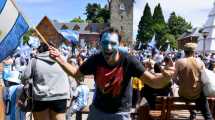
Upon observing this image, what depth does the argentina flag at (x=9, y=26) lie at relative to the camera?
727cm

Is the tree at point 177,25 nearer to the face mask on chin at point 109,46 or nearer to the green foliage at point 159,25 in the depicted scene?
the green foliage at point 159,25

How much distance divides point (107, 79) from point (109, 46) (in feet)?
1.03

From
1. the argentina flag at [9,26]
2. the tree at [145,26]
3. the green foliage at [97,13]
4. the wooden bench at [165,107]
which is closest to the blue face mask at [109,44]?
the argentina flag at [9,26]

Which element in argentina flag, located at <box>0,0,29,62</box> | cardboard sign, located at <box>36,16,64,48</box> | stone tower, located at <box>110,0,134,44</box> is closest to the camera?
argentina flag, located at <box>0,0,29,62</box>

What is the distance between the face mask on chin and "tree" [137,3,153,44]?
137727 mm

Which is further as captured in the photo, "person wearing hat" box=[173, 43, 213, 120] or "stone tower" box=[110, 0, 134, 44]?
"stone tower" box=[110, 0, 134, 44]

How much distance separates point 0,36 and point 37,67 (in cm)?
143

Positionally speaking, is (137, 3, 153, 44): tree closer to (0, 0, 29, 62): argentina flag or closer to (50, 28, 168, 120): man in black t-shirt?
(0, 0, 29, 62): argentina flag

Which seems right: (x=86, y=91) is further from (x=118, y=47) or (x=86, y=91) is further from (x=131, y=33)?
(x=131, y=33)

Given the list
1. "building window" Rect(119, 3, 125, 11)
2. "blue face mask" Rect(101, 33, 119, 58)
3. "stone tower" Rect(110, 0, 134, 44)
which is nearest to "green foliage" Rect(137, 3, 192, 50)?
"stone tower" Rect(110, 0, 134, 44)

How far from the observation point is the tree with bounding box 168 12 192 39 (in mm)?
148500

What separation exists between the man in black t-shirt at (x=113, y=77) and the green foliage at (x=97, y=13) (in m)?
154

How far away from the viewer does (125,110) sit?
20.1 ft

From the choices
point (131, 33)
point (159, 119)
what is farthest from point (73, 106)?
point (131, 33)
